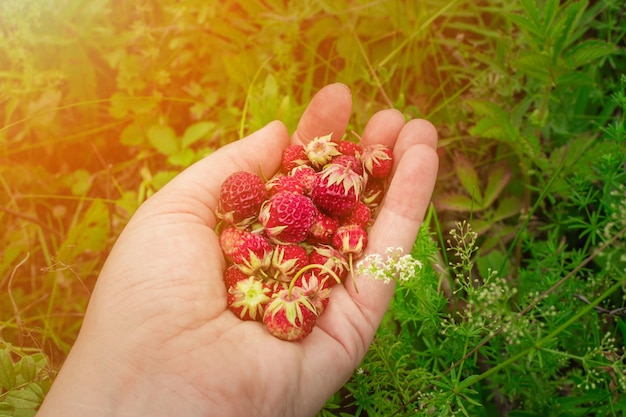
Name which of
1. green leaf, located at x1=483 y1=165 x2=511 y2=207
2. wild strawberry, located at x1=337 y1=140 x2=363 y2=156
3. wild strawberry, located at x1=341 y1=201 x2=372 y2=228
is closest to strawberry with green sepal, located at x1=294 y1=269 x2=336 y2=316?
wild strawberry, located at x1=341 y1=201 x2=372 y2=228

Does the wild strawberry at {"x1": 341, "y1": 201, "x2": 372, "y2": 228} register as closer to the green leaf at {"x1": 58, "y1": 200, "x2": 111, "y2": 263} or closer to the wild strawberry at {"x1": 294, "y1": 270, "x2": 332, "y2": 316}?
the wild strawberry at {"x1": 294, "y1": 270, "x2": 332, "y2": 316}

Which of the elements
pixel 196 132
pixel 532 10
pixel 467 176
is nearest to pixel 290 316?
Answer: pixel 467 176

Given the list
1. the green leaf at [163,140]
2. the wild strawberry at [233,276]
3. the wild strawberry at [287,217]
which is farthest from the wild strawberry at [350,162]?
the green leaf at [163,140]

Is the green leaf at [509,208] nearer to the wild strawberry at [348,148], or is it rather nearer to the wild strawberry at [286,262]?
the wild strawberry at [348,148]

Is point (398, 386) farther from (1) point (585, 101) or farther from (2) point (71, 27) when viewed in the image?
(2) point (71, 27)

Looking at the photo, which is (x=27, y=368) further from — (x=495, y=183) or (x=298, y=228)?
(x=495, y=183)

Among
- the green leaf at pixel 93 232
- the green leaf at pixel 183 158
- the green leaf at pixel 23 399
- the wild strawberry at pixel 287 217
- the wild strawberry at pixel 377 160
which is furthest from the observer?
the green leaf at pixel 183 158

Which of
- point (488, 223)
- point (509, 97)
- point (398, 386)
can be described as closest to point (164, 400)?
point (398, 386)
